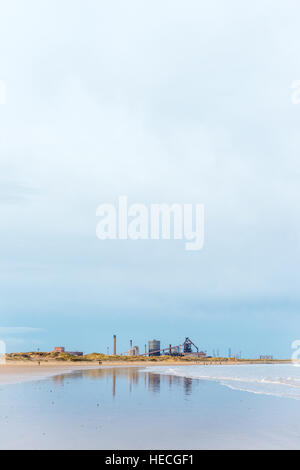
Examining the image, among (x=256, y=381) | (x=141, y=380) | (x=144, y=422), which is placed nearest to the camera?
(x=144, y=422)

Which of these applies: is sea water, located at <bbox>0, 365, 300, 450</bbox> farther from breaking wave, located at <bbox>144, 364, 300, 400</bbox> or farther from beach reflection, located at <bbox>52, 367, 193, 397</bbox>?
breaking wave, located at <bbox>144, 364, 300, 400</bbox>

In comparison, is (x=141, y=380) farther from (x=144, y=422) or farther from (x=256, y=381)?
(x=144, y=422)

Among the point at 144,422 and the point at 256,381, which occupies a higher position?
the point at 144,422

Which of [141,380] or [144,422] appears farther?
[141,380]

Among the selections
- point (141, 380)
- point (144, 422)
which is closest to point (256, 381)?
point (141, 380)

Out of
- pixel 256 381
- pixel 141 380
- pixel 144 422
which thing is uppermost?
pixel 144 422

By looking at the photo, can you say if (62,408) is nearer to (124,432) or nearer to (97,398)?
(97,398)

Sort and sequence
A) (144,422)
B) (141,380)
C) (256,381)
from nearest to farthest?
(144,422), (141,380), (256,381)
